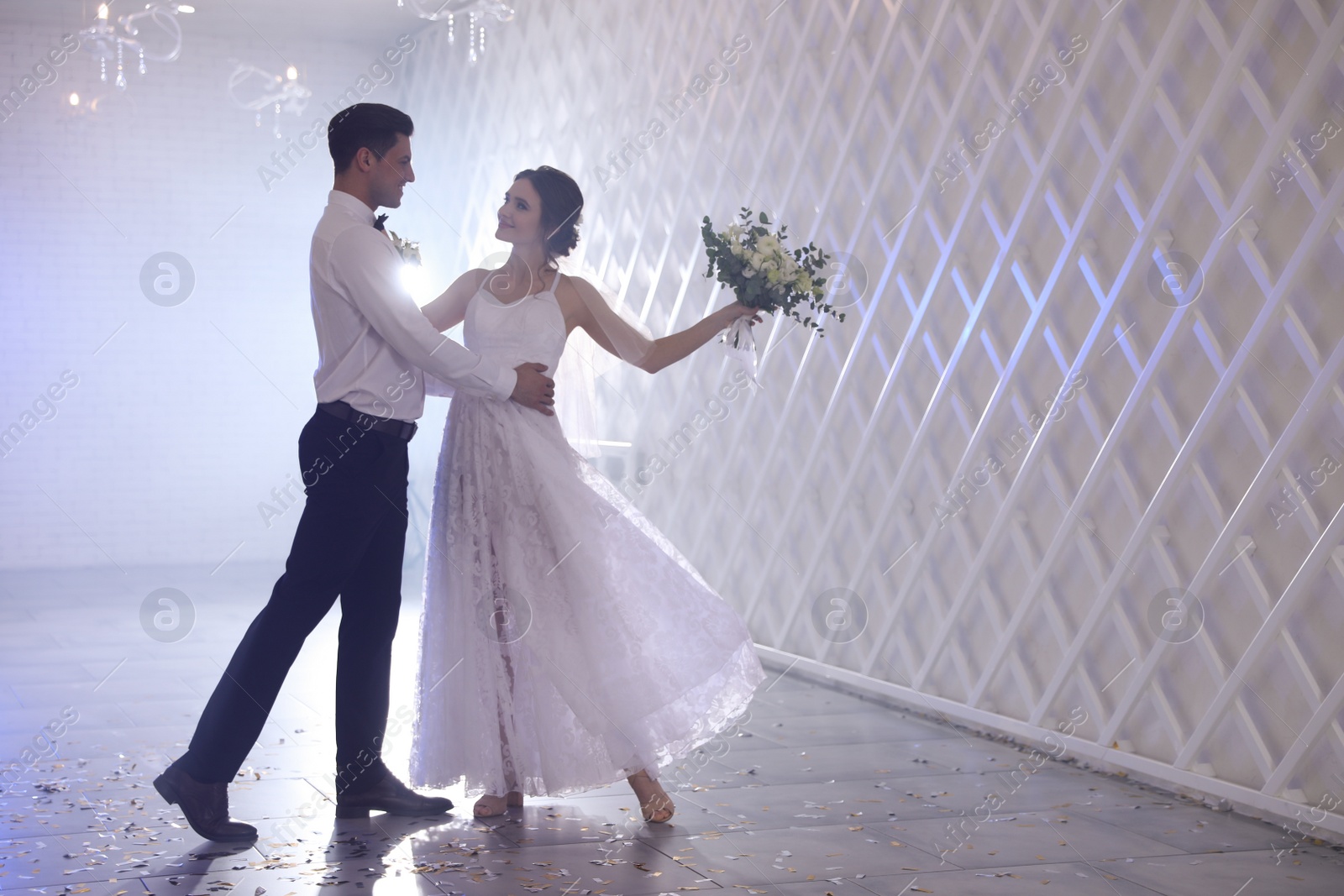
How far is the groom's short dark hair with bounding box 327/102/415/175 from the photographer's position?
7.20 ft

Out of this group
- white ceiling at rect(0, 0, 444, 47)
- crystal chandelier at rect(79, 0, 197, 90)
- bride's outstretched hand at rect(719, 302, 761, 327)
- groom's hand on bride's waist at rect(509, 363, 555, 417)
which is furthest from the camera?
crystal chandelier at rect(79, 0, 197, 90)

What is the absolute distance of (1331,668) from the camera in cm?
221

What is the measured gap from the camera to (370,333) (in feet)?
7.15

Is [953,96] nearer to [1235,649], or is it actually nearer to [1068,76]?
[1068,76]

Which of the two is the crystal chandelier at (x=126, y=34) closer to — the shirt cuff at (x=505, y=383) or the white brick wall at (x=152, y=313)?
the white brick wall at (x=152, y=313)

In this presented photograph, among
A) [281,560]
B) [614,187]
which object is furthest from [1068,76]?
[281,560]

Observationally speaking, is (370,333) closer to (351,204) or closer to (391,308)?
(391,308)

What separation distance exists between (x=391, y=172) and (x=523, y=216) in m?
0.26

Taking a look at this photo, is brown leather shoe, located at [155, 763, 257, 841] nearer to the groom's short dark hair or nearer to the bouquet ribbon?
the groom's short dark hair

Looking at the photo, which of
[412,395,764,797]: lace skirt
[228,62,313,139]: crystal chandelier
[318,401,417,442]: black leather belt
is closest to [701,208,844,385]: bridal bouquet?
[412,395,764,797]: lace skirt

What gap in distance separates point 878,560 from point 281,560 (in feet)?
12.9

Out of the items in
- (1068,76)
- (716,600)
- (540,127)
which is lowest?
(716,600)

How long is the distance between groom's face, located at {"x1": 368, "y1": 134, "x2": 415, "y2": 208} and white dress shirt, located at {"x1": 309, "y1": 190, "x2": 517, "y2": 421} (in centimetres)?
5

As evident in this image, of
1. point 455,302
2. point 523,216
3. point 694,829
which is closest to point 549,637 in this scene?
point 694,829
